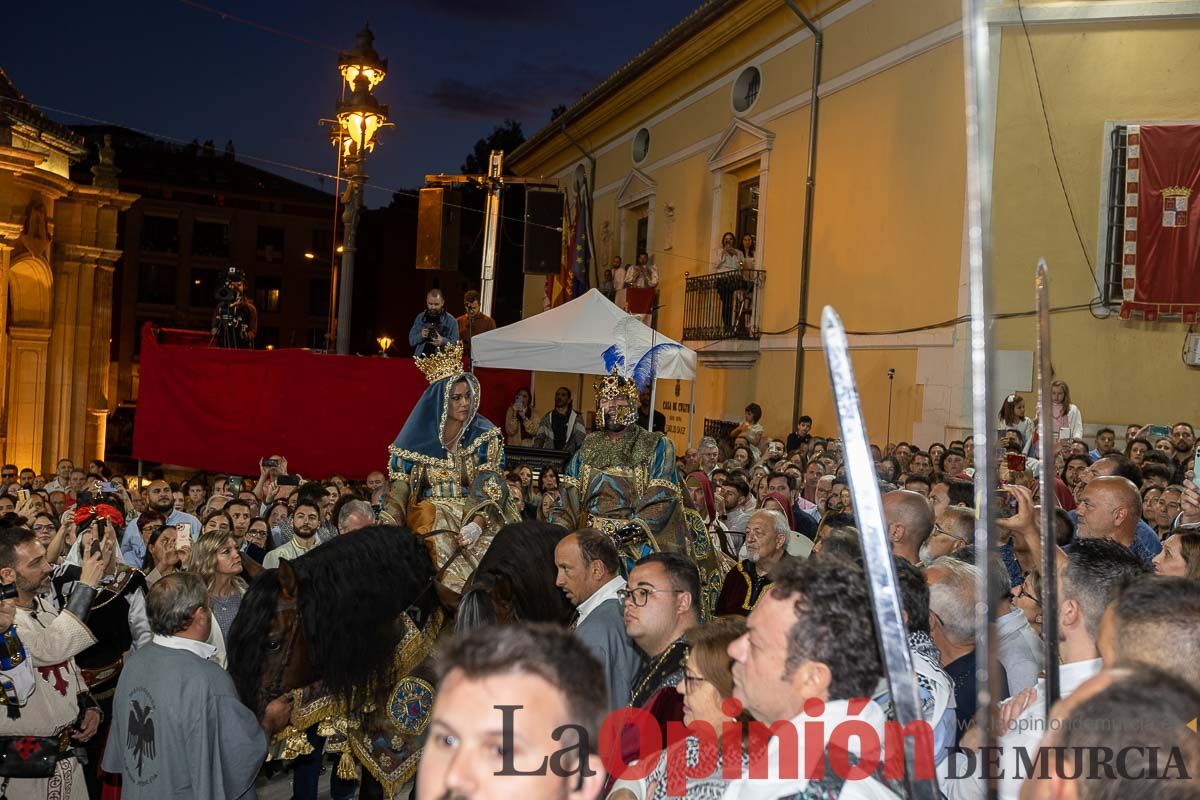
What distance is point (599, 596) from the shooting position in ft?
16.1

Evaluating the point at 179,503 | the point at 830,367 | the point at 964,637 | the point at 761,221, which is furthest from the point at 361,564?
the point at 761,221

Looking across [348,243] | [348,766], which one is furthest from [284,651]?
[348,243]

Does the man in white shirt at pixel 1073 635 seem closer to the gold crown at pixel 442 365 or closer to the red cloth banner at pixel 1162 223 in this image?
the gold crown at pixel 442 365

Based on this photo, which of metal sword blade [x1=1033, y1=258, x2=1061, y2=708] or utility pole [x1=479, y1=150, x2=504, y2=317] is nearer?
metal sword blade [x1=1033, y1=258, x2=1061, y2=708]

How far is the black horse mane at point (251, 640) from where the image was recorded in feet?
15.1

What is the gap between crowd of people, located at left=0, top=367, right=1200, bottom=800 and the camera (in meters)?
2.01

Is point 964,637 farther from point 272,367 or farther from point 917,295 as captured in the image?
point 917,295

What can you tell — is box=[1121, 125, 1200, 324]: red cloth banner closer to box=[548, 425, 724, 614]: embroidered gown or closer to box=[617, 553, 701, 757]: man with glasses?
box=[548, 425, 724, 614]: embroidered gown

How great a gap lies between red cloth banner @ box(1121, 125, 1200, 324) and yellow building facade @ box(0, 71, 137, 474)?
19112 mm

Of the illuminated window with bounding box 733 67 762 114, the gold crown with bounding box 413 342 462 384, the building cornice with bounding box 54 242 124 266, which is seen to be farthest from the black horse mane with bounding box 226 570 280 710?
the building cornice with bounding box 54 242 124 266

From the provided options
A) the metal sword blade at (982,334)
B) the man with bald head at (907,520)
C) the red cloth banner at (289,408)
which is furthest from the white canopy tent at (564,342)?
the metal sword blade at (982,334)

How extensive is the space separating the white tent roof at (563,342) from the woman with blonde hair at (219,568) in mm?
7388

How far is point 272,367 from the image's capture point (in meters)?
12.4

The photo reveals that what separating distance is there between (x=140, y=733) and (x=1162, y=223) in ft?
42.0
